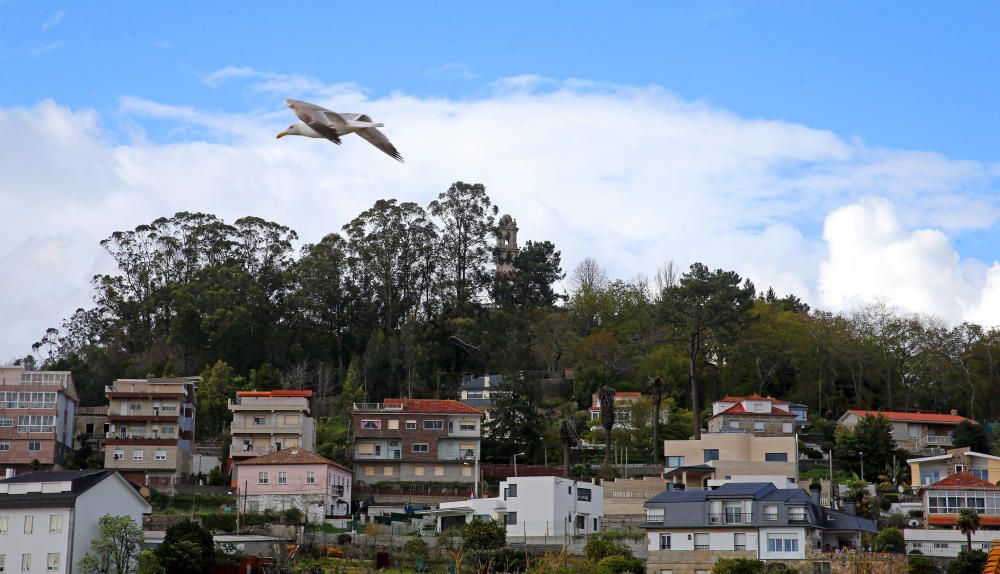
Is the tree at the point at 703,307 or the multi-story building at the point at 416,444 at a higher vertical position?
the tree at the point at 703,307

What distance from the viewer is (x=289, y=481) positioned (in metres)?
64.9

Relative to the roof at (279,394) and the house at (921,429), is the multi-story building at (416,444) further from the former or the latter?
the house at (921,429)

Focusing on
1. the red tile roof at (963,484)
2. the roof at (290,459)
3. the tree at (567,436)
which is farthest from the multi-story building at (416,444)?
the red tile roof at (963,484)

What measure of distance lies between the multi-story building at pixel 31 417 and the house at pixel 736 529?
3236 centimetres

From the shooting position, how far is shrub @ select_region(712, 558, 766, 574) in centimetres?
4788

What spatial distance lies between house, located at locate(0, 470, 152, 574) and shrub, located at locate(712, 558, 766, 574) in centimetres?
2125

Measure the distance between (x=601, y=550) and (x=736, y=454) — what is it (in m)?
18.7

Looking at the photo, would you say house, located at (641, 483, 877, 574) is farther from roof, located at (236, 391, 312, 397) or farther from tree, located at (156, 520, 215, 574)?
roof, located at (236, 391, 312, 397)

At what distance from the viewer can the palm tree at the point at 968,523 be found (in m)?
A: 54.9

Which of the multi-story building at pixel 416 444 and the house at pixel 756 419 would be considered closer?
the multi-story building at pixel 416 444

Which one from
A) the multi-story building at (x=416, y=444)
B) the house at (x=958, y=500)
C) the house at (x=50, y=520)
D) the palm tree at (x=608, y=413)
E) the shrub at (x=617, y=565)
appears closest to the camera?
the house at (x=50, y=520)

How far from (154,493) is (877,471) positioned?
34.6m

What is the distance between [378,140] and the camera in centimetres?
2553

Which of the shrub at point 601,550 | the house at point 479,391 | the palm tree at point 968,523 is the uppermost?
the house at point 479,391
